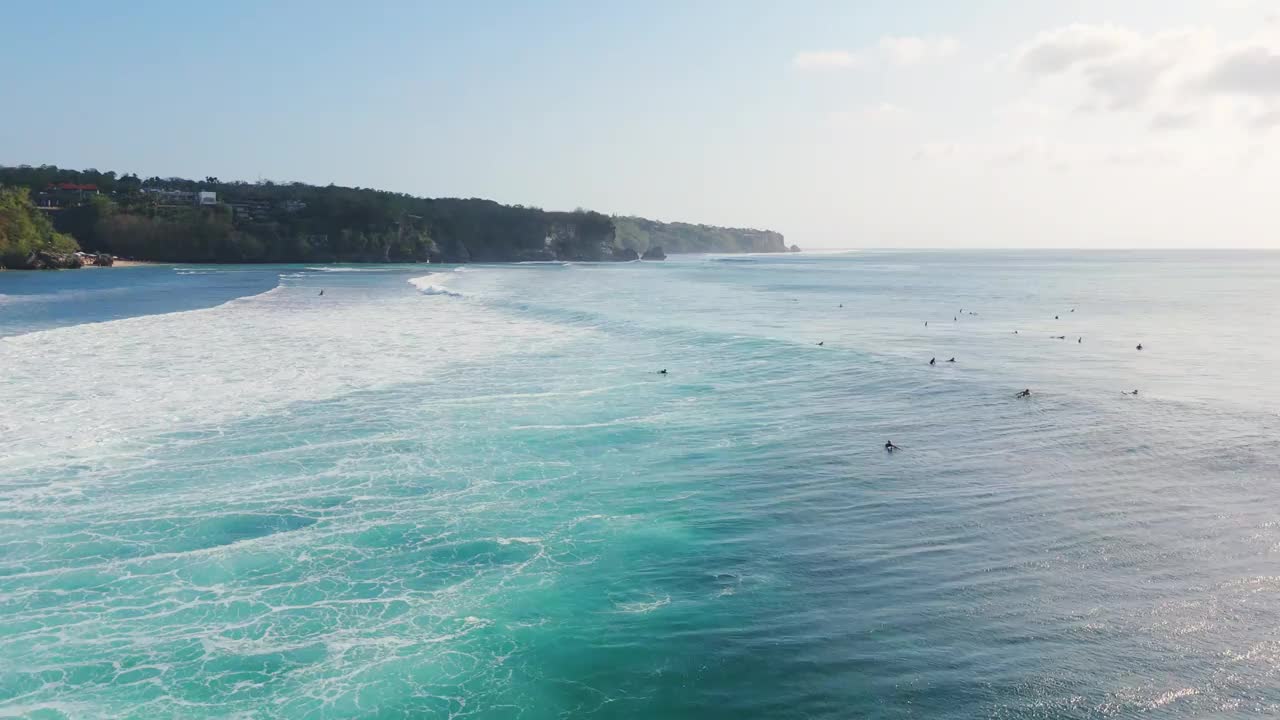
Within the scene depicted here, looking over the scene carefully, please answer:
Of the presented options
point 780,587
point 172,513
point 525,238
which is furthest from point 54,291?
point 525,238

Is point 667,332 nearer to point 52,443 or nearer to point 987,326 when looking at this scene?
point 987,326

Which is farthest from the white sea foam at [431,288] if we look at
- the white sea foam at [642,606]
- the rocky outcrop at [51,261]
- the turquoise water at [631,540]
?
the white sea foam at [642,606]

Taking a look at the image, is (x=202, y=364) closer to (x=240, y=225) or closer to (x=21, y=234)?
(x=21, y=234)

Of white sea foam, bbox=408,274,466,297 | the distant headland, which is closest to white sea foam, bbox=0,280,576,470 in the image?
white sea foam, bbox=408,274,466,297

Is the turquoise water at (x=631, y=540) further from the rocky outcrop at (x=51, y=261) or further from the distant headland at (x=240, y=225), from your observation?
the distant headland at (x=240, y=225)

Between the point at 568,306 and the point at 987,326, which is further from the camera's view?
the point at 568,306

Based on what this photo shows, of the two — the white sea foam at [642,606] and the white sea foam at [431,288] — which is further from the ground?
the white sea foam at [431,288]

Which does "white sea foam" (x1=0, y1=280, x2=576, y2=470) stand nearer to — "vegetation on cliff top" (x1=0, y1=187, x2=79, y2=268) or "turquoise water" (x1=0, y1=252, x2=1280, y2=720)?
"turquoise water" (x1=0, y1=252, x2=1280, y2=720)
